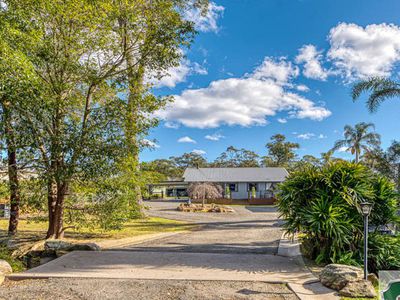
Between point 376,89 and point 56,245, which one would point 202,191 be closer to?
point 376,89

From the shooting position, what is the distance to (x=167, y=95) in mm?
10109

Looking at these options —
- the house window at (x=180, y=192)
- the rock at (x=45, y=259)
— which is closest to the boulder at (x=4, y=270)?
the rock at (x=45, y=259)

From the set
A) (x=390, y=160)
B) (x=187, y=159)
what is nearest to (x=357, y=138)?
(x=390, y=160)

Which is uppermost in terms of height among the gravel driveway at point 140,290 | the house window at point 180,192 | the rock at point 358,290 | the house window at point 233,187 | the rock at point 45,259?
the house window at point 233,187

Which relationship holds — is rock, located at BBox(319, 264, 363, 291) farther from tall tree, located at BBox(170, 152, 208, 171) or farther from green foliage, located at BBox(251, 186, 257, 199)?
Answer: tall tree, located at BBox(170, 152, 208, 171)

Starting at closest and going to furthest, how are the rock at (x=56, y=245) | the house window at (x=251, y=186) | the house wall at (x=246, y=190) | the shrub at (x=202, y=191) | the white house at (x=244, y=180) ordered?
the rock at (x=56, y=245), the shrub at (x=202, y=191), the white house at (x=244, y=180), the house wall at (x=246, y=190), the house window at (x=251, y=186)

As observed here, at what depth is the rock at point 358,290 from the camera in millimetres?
4777

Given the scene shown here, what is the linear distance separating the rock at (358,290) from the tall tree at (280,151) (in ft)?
179

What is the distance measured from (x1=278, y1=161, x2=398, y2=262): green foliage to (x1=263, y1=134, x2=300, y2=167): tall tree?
51979mm

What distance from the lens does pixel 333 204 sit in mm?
6871

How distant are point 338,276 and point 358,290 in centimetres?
36

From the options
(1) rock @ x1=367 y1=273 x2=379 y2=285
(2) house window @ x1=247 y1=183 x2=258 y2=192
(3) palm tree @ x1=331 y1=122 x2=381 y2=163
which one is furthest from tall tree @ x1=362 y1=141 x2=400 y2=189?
(1) rock @ x1=367 y1=273 x2=379 y2=285

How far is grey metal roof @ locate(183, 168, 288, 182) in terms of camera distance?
37375mm

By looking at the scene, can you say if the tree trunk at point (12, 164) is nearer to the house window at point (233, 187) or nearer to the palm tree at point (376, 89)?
the palm tree at point (376, 89)
